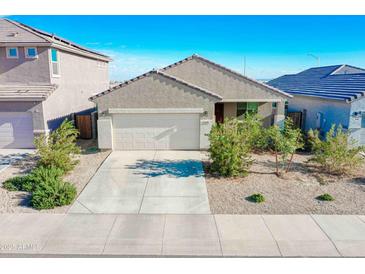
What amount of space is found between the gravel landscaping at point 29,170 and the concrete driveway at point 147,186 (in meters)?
0.37

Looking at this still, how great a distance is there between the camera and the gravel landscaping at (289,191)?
29.3ft

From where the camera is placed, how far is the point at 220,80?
57.1 ft

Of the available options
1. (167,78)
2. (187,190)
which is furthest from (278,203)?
(167,78)

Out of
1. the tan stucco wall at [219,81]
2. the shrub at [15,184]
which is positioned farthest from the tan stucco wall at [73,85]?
the tan stucco wall at [219,81]

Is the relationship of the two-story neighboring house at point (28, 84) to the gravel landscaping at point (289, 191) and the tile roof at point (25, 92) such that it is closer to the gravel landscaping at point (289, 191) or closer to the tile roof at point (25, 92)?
the tile roof at point (25, 92)

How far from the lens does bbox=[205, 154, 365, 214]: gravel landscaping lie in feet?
29.3

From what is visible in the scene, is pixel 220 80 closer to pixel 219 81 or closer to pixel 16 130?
pixel 219 81

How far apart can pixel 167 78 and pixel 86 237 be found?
957 centimetres

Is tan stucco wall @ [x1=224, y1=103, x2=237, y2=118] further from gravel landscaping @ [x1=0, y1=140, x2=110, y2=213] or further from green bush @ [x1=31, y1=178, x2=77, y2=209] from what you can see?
green bush @ [x1=31, y1=178, x2=77, y2=209]

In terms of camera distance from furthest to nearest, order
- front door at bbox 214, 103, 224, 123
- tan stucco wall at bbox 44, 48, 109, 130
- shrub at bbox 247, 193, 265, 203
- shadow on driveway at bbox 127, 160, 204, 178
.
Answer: front door at bbox 214, 103, 224, 123 → tan stucco wall at bbox 44, 48, 109, 130 → shadow on driveway at bbox 127, 160, 204, 178 → shrub at bbox 247, 193, 265, 203

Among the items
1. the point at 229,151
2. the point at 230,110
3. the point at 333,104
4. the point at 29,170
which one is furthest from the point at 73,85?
the point at 333,104

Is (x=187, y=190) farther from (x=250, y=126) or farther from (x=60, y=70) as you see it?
(x=60, y=70)

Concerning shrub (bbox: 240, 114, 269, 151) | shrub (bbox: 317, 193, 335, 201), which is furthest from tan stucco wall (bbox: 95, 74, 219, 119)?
shrub (bbox: 317, 193, 335, 201)

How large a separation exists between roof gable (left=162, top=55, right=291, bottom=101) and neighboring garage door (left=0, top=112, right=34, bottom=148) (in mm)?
8377
